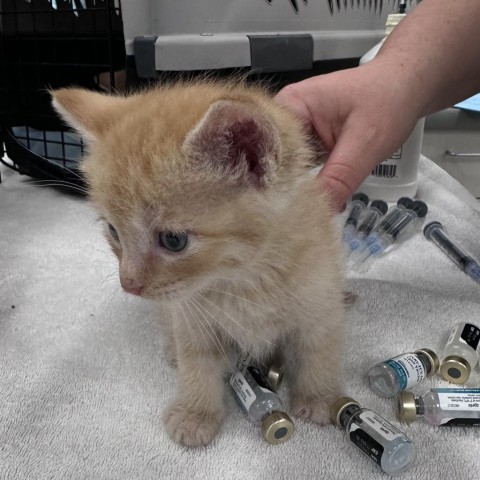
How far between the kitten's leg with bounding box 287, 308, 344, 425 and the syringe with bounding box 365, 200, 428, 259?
654 mm

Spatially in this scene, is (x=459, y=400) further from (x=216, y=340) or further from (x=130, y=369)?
(x=130, y=369)

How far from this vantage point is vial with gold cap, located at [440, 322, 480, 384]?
1.07 metres

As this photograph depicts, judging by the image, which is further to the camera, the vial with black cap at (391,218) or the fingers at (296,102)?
the vial with black cap at (391,218)

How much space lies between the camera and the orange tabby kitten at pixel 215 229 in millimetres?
703

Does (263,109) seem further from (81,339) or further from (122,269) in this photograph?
(81,339)

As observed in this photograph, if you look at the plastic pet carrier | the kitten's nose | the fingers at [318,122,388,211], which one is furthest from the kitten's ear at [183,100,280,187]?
the plastic pet carrier

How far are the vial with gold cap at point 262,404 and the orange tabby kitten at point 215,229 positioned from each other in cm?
5

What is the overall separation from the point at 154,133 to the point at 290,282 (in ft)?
1.11

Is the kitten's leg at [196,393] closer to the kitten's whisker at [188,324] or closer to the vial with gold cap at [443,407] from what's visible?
the kitten's whisker at [188,324]

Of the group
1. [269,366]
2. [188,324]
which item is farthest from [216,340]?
[269,366]

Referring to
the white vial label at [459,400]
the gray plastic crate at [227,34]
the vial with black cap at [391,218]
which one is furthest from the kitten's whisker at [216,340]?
the gray plastic crate at [227,34]

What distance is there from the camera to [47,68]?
6.75 ft

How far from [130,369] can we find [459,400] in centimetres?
69

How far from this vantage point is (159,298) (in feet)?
2.53
